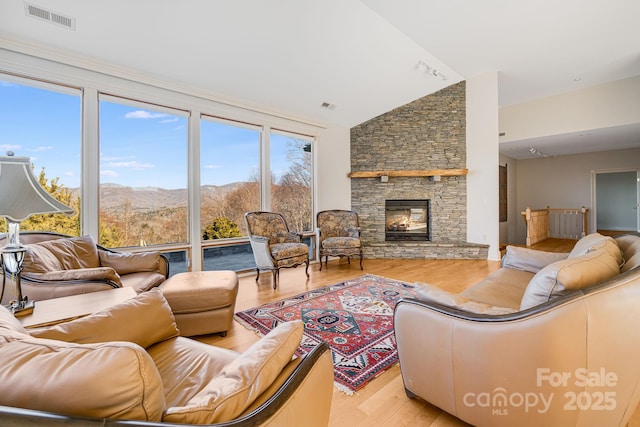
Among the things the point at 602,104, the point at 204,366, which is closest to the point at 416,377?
the point at 204,366

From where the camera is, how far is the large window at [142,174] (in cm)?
346

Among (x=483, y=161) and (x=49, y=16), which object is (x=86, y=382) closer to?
(x=49, y=16)

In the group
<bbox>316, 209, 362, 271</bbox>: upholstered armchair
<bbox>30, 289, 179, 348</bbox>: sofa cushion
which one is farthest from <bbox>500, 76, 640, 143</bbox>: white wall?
<bbox>30, 289, 179, 348</bbox>: sofa cushion

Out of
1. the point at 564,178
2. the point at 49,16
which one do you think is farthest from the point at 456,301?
the point at 564,178

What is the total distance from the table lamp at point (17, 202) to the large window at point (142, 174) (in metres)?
1.93

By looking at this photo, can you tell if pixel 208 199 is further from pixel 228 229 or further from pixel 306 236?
pixel 306 236

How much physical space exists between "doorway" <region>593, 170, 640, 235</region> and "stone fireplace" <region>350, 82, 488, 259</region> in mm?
7298

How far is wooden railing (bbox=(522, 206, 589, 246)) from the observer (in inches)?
281

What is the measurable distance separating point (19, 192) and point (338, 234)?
4.28 metres

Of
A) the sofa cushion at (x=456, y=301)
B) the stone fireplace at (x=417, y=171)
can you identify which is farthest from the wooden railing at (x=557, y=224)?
the sofa cushion at (x=456, y=301)

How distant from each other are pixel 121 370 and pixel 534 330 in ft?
4.31

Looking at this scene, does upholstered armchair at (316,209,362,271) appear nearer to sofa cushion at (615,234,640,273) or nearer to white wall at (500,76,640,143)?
sofa cushion at (615,234,640,273)

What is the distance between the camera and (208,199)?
4238 millimetres

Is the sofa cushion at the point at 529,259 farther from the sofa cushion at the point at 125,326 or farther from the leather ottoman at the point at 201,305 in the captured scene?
the sofa cushion at the point at 125,326
